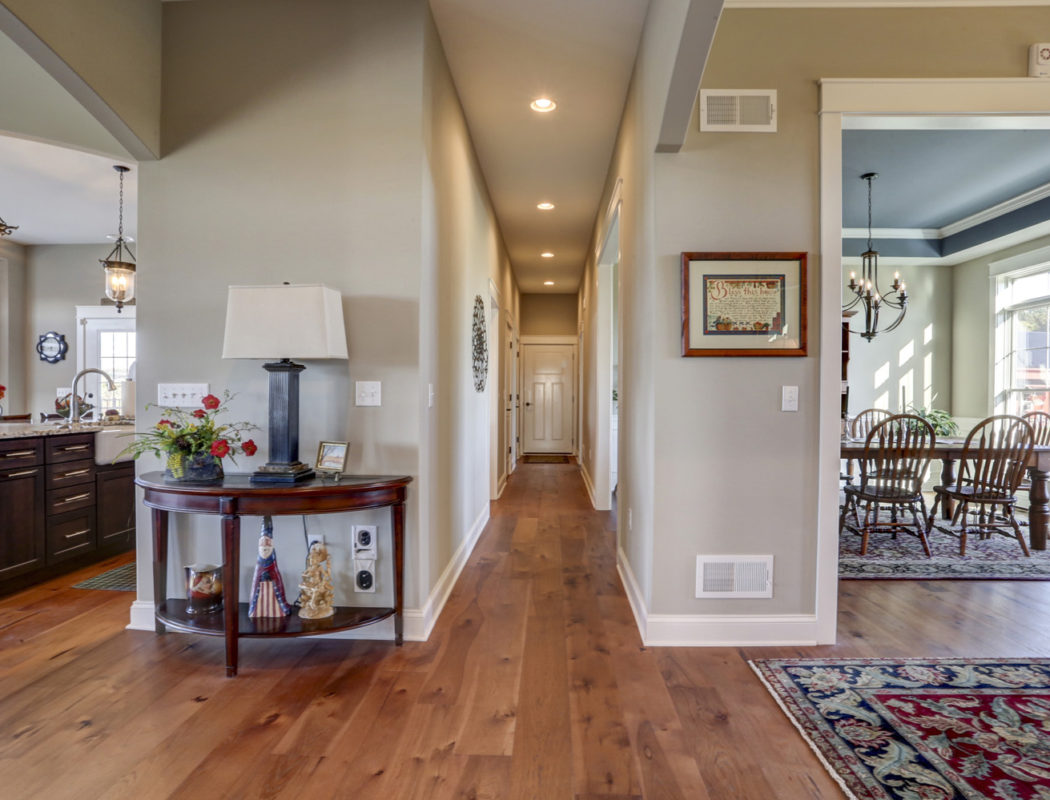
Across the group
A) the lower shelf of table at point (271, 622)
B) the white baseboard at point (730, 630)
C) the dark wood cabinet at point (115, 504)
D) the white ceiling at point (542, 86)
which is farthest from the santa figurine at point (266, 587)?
the white ceiling at point (542, 86)

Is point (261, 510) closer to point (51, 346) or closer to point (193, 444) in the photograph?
point (193, 444)

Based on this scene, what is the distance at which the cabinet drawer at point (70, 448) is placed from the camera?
3.40m

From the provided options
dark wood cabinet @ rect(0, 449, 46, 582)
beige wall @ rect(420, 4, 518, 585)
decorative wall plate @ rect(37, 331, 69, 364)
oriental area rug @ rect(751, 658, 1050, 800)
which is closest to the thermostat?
oriental area rug @ rect(751, 658, 1050, 800)

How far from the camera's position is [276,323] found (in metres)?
2.23

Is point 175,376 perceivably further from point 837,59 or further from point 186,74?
point 837,59

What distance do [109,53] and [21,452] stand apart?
2.18m

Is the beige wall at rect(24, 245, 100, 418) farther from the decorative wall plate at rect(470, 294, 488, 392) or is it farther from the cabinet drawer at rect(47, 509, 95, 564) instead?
the decorative wall plate at rect(470, 294, 488, 392)

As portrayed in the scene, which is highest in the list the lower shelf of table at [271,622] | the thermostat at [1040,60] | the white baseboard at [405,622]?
the thermostat at [1040,60]

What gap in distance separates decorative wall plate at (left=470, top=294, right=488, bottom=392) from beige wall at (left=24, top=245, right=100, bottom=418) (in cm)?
490

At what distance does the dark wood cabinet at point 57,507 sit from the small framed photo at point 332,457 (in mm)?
2029

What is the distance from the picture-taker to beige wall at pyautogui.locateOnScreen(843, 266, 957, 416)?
656cm

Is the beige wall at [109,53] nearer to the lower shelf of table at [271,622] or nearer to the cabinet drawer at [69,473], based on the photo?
the cabinet drawer at [69,473]

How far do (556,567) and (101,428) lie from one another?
3.00m

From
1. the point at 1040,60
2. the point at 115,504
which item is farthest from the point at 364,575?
the point at 1040,60
